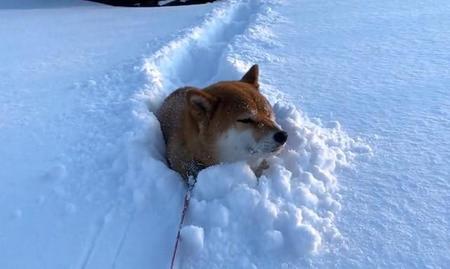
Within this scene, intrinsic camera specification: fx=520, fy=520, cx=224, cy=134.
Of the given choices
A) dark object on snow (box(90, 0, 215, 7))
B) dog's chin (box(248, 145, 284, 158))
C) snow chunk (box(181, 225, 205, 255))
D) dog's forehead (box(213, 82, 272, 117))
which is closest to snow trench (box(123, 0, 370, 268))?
snow chunk (box(181, 225, 205, 255))

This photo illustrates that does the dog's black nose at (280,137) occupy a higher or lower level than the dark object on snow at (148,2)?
higher

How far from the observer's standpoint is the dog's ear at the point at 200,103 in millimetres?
Answer: 3514

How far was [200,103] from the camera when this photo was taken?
354cm

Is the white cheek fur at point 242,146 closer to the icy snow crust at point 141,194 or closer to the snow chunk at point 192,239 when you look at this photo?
the icy snow crust at point 141,194

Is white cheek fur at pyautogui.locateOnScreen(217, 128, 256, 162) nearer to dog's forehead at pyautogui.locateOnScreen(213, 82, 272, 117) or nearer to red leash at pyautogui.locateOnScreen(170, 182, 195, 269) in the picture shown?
dog's forehead at pyautogui.locateOnScreen(213, 82, 272, 117)

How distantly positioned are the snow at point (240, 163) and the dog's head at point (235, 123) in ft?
0.62

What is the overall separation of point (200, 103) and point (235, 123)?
281mm

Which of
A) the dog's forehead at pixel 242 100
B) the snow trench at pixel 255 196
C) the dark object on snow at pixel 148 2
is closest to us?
the snow trench at pixel 255 196

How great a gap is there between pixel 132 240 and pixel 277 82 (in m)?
2.82

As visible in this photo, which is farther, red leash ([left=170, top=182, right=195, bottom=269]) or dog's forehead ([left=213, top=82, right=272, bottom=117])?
dog's forehead ([left=213, top=82, right=272, bottom=117])

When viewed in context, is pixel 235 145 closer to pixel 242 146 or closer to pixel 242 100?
pixel 242 146

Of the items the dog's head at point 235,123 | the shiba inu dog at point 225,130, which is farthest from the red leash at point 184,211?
the dog's head at point 235,123

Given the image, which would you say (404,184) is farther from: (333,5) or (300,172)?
(333,5)

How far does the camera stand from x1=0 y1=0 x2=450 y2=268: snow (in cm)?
296
